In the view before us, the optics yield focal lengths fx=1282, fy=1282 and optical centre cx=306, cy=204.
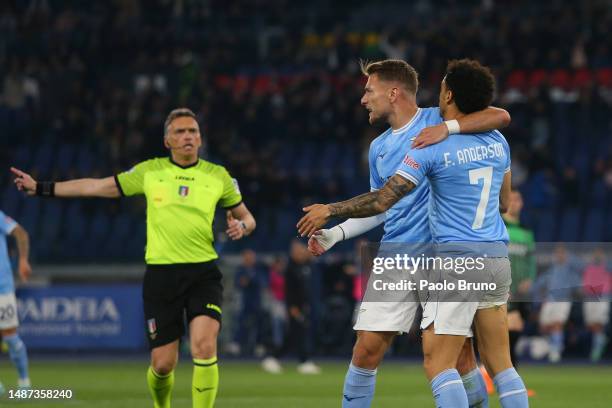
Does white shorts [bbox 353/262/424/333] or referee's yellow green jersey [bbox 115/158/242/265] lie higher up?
referee's yellow green jersey [bbox 115/158/242/265]

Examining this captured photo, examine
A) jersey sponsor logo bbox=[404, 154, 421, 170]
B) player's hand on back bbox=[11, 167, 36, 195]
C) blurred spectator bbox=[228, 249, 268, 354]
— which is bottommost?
blurred spectator bbox=[228, 249, 268, 354]

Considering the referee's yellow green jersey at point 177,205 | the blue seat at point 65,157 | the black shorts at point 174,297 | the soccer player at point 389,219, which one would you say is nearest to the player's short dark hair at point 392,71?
the soccer player at point 389,219

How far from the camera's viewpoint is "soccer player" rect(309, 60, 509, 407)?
27.3 feet

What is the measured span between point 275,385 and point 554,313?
297 inches

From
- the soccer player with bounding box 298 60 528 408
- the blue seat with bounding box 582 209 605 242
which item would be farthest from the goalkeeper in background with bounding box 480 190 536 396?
the blue seat with bounding box 582 209 605 242

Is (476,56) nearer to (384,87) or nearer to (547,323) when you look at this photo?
(547,323)

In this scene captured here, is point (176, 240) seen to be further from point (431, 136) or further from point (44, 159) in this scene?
point (44, 159)

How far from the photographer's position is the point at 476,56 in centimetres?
2764

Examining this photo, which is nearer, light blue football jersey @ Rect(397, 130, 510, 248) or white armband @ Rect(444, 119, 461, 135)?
light blue football jersey @ Rect(397, 130, 510, 248)

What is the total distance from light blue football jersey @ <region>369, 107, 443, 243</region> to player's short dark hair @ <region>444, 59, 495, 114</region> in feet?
2.14

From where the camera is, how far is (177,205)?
10.2 metres

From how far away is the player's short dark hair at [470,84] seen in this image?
770cm
